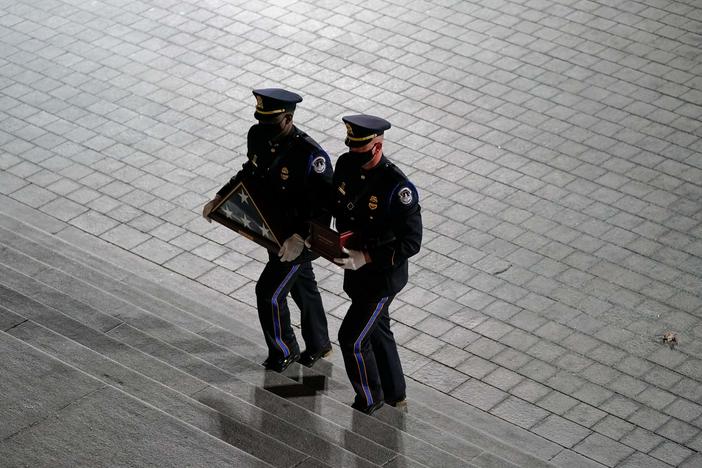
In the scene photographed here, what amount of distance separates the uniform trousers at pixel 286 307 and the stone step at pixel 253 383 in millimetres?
219

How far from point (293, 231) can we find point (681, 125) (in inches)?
212

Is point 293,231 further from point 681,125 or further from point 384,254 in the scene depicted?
point 681,125

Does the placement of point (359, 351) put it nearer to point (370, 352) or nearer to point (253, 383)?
point (370, 352)

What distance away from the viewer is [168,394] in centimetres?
588

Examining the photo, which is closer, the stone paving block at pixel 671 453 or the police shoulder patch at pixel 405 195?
the police shoulder patch at pixel 405 195

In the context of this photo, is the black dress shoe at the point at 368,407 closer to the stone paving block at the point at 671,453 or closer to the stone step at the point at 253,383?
the stone step at the point at 253,383

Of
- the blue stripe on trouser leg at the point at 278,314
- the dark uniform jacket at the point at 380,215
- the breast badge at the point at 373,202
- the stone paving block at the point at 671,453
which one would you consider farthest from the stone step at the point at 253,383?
the stone paving block at the point at 671,453

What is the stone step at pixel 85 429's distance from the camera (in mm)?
5344

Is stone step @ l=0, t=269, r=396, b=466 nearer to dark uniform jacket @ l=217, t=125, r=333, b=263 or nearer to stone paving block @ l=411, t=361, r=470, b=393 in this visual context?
dark uniform jacket @ l=217, t=125, r=333, b=263

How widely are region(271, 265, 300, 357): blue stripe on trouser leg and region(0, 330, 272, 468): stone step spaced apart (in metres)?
1.36

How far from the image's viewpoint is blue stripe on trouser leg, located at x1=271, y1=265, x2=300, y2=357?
22.3ft

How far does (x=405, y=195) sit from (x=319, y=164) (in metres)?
0.61

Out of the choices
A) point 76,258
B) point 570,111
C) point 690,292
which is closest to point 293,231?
point 76,258

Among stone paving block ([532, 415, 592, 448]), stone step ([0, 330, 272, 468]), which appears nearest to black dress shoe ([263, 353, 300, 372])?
stone step ([0, 330, 272, 468])
